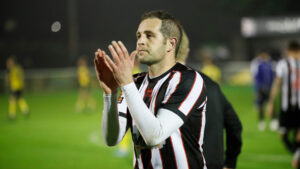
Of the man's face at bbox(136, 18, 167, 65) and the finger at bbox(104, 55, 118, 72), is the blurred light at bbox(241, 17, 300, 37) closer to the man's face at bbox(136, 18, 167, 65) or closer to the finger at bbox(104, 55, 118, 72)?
the man's face at bbox(136, 18, 167, 65)

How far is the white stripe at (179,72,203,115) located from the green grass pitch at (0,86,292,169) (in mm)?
5294

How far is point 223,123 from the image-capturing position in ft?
10.1

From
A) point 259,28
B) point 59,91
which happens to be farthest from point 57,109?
point 259,28

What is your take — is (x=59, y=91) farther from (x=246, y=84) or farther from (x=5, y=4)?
(x=5, y=4)

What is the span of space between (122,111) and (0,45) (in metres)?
36.2

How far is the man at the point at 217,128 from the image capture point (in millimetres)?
2787

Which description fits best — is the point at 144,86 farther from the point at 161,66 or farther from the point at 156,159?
the point at 156,159

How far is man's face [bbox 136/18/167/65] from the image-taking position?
7.23 feet

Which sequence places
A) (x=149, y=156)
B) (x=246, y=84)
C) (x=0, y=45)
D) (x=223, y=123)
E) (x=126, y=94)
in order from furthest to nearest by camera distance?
(x=0, y=45), (x=246, y=84), (x=223, y=123), (x=149, y=156), (x=126, y=94)

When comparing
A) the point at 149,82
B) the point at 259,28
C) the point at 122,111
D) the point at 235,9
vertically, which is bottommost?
the point at 122,111

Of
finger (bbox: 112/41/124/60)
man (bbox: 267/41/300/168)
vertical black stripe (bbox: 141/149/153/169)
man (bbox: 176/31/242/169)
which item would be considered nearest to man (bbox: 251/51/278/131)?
man (bbox: 267/41/300/168)

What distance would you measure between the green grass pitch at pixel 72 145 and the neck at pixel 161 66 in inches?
207

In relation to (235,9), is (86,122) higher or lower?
lower

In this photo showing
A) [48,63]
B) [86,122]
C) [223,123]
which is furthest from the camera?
[48,63]
